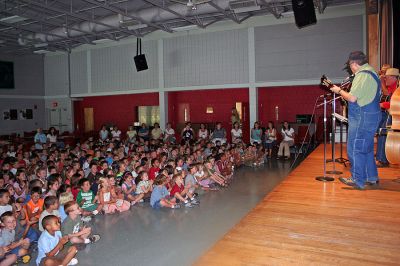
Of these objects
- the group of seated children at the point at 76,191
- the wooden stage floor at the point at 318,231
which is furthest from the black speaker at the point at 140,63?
the wooden stage floor at the point at 318,231

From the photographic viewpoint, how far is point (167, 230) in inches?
201

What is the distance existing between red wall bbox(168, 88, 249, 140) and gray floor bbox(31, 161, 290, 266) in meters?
7.64

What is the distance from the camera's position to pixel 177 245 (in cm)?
447

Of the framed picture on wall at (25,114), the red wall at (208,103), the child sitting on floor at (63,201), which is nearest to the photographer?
the child sitting on floor at (63,201)

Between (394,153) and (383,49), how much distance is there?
10.5 ft

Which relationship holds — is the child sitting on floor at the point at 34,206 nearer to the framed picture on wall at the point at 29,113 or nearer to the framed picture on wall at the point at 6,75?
the framed picture on wall at the point at 6,75

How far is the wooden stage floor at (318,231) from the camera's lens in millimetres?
2270

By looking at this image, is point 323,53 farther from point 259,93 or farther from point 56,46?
point 56,46

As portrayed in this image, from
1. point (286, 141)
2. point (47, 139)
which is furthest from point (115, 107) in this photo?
point (286, 141)

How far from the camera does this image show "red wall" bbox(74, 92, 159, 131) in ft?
55.3

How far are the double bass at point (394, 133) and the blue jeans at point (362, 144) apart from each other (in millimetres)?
155

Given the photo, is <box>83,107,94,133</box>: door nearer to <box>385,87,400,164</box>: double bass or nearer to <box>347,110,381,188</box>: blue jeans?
<box>347,110,381,188</box>: blue jeans

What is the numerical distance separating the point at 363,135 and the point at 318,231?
4.52ft

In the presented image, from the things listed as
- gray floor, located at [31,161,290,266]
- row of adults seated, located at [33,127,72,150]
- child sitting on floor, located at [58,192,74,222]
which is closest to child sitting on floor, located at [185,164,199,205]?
gray floor, located at [31,161,290,266]
